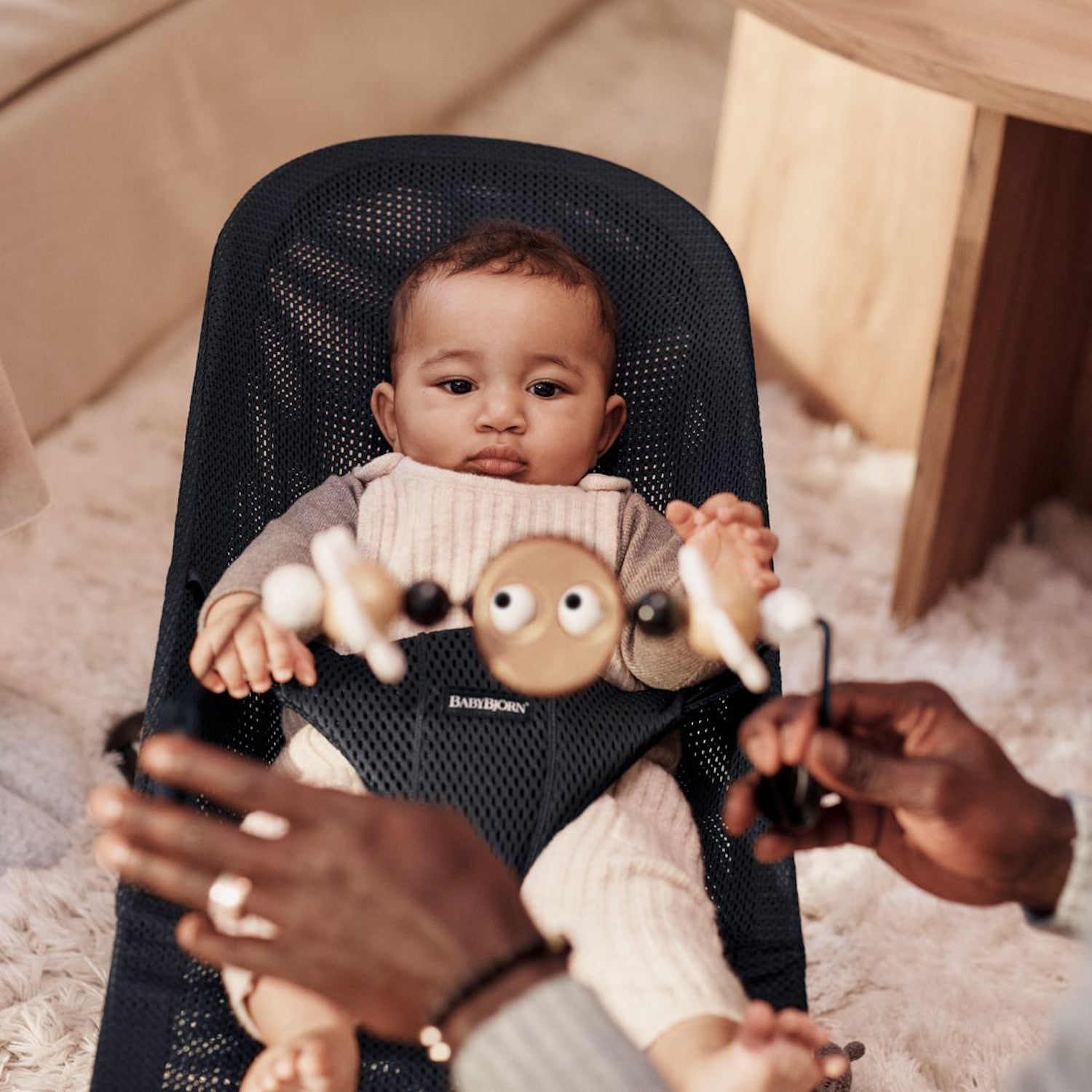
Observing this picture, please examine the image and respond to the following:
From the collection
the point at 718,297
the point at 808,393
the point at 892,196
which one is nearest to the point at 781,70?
the point at 892,196

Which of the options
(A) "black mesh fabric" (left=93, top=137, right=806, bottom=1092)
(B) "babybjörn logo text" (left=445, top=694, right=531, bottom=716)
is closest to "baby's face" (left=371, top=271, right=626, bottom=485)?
(A) "black mesh fabric" (left=93, top=137, right=806, bottom=1092)

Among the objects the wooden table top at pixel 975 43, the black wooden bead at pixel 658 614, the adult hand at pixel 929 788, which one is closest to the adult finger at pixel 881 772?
the adult hand at pixel 929 788

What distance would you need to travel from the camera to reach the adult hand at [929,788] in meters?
0.83

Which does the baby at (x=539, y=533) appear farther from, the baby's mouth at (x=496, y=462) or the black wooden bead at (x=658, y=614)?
the black wooden bead at (x=658, y=614)

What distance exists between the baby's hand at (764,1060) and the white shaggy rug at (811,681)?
0.49 m

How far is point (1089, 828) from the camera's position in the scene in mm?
859

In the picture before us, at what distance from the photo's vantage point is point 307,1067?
900 mm

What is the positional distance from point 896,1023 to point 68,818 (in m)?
0.83

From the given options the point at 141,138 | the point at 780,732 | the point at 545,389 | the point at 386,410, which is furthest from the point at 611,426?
the point at 141,138

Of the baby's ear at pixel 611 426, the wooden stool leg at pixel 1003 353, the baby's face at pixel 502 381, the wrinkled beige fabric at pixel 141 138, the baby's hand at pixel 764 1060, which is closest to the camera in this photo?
the baby's hand at pixel 764 1060

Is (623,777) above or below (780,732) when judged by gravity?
below

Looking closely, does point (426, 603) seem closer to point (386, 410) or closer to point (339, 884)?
point (339, 884)

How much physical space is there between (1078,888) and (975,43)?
0.76 m

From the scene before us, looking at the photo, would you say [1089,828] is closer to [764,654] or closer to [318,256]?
[764,654]
